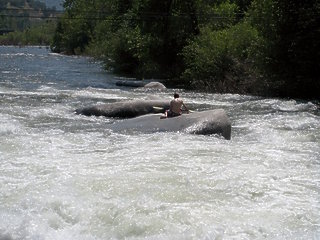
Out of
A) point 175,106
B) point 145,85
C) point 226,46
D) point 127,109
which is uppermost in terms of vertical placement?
point 226,46

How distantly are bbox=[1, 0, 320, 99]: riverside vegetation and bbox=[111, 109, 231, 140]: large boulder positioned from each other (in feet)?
38.7

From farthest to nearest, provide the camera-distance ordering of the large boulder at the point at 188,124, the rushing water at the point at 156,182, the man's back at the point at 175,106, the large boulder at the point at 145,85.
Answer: the large boulder at the point at 145,85, the man's back at the point at 175,106, the large boulder at the point at 188,124, the rushing water at the point at 156,182

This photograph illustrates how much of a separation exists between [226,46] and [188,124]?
14.9 m

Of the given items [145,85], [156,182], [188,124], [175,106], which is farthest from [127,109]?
[145,85]

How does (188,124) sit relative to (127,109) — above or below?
above

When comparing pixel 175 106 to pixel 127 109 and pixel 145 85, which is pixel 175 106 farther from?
pixel 145 85

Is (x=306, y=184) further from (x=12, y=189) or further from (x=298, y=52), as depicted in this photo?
(x=298, y=52)

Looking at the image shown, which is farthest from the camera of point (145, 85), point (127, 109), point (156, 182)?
point (145, 85)

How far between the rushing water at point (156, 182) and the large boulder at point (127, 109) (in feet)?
5.32

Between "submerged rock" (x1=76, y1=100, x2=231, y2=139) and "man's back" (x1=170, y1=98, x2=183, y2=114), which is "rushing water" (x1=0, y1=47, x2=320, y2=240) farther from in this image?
"man's back" (x1=170, y1=98, x2=183, y2=114)

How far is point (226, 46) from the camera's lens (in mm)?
27281

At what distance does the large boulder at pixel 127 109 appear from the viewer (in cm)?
1652

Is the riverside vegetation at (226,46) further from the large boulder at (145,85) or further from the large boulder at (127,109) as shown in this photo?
the large boulder at (127,109)

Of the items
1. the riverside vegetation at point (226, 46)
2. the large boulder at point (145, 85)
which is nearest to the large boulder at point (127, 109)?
the riverside vegetation at point (226, 46)
